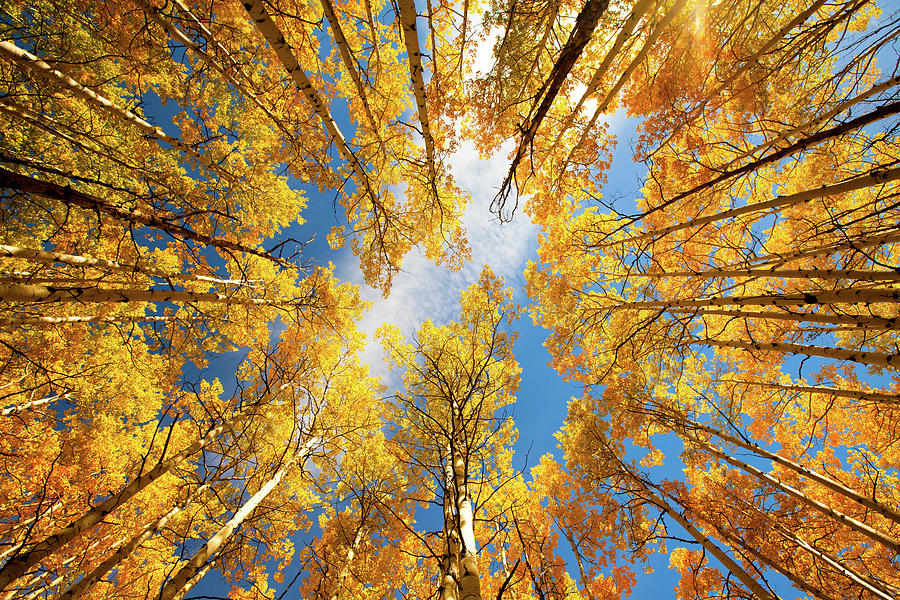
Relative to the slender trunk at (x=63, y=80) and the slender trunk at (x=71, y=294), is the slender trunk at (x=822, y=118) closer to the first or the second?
the slender trunk at (x=71, y=294)

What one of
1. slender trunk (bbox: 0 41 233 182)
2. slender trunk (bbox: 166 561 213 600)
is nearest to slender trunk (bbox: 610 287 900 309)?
slender trunk (bbox: 166 561 213 600)

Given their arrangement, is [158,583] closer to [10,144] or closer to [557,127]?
[10,144]

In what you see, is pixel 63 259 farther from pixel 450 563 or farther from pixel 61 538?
pixel 450 563

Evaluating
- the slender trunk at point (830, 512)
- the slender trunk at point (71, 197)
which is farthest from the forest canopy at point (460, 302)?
the slender trunk at point (71, 197)

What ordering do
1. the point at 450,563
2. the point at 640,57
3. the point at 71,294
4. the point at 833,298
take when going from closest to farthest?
the point at 450,563
the point at 71,294
the point at 833,298
the point at 640,57

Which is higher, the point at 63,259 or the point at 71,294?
the point at 63,259

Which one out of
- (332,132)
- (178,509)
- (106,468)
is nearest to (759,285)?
(332,132)

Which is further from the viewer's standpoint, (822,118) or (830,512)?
(830,512)

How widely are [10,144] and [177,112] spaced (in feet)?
9.47

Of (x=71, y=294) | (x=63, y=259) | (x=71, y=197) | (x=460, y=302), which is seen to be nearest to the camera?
(x=71, y=197)

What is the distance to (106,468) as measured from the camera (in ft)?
27.0

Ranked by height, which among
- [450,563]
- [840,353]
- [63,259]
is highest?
[840,353]

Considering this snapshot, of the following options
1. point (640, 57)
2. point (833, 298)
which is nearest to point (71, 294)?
point (833, 298)

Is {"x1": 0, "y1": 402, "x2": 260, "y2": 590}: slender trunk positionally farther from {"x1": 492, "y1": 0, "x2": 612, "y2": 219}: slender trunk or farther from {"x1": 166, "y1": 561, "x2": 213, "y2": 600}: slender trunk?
{"x1": 492, "y1": 0, "x2": 612, "y2": 219}: slender trunk
